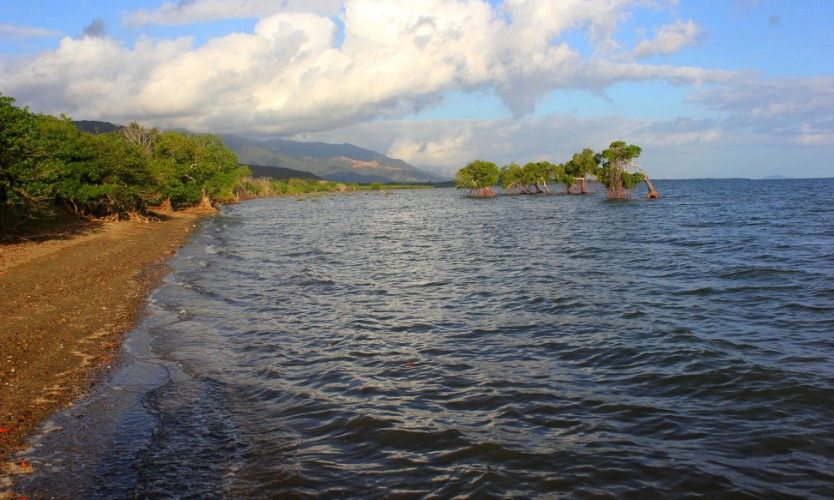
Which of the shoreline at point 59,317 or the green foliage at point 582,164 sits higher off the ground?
the green foliage at point 582,164

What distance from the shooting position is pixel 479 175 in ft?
393

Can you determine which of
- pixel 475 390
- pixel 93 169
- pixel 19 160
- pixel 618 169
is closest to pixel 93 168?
pixel 93 169

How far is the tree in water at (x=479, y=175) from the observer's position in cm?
11750

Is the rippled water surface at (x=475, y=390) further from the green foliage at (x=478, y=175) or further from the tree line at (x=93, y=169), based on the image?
the green foliage at (x=478, y=175)

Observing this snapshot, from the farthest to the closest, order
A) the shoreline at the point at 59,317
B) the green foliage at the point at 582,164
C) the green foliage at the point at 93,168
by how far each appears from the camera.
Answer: the green foliage at the point at 582,164 → the green foliage at the point at 93,168 → the shoreline at the point at 59,317

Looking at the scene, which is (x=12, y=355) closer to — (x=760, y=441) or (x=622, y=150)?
(x=760, y=441)

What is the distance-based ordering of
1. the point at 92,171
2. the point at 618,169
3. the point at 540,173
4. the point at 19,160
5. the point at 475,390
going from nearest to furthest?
the point at 475,390
the point at 19,160
the point at 92,171
the point at 618,169
the point at 540,173

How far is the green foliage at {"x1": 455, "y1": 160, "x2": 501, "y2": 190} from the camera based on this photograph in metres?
117

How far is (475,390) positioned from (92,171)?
4008cm

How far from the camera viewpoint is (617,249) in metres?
30.0

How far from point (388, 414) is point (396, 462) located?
1.70 meters

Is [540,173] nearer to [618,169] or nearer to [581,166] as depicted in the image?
[581,166]

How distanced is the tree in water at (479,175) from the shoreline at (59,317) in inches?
3623

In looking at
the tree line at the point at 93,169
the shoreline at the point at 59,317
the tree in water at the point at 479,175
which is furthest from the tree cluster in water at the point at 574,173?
the shoreline at the point at 59,317
